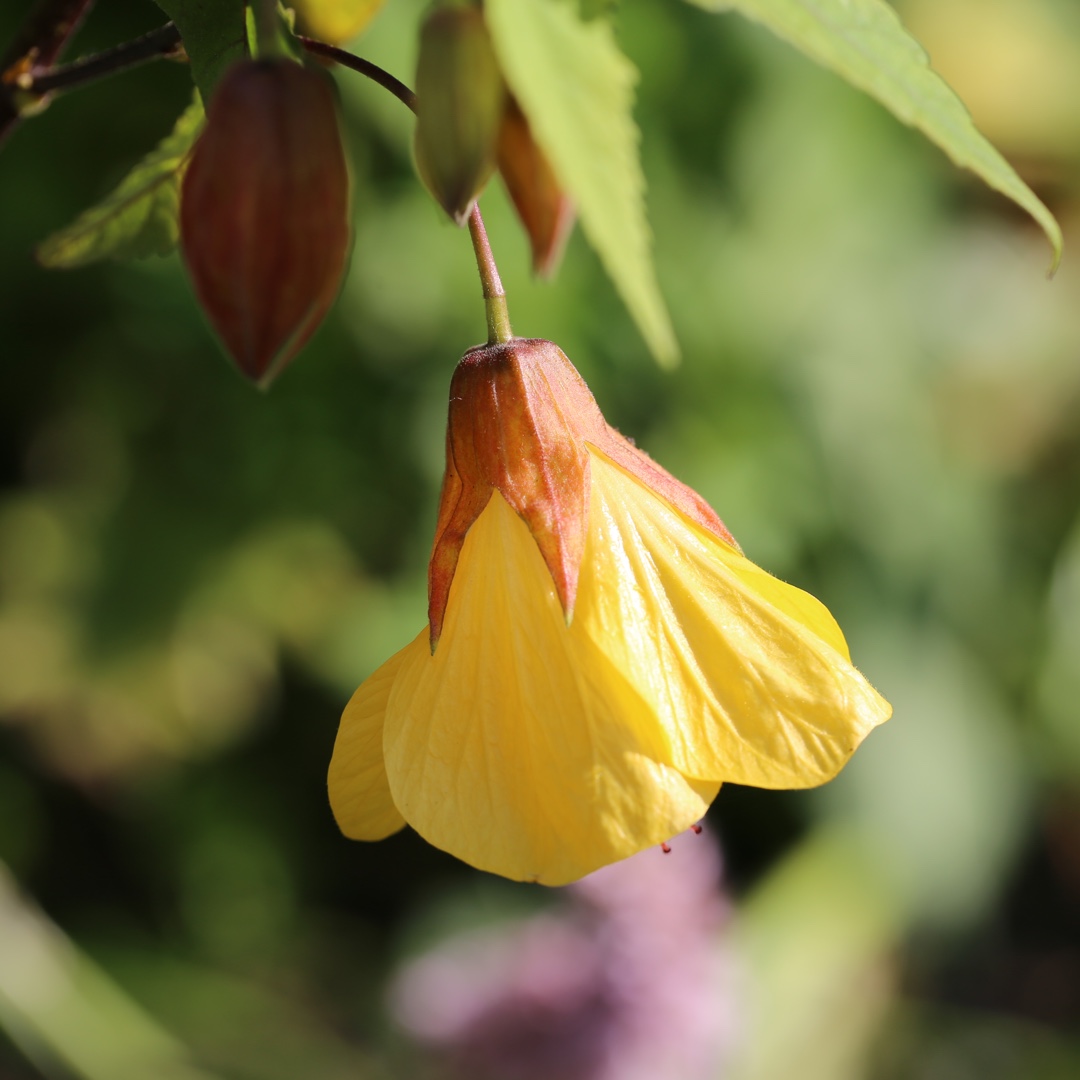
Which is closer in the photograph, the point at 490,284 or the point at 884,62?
the point at 884,62

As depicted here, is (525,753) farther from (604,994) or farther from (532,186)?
(604,994)

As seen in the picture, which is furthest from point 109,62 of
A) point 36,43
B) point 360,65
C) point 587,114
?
point 587,114

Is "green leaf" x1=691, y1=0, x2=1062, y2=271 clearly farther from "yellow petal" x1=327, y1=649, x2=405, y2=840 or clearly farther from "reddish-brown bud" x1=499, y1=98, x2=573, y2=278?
"yellow petal" x1=327, y1=649, x2=405, y2=840

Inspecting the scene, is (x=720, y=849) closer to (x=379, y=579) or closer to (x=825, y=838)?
(x=825, y=838)

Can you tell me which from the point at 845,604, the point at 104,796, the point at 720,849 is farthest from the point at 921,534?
the point at 104,796

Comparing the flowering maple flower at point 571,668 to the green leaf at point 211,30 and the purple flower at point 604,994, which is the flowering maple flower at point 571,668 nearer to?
the green leaf at point 211,30

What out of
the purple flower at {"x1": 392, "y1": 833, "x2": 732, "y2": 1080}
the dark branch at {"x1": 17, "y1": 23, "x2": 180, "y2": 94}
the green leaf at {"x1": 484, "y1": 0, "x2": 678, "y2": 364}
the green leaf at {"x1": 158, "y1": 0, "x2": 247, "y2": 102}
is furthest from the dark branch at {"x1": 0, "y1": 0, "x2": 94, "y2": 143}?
the purple flower at {"x1": 392, "y1": 833, "x2": 732, "y2": 1080}
